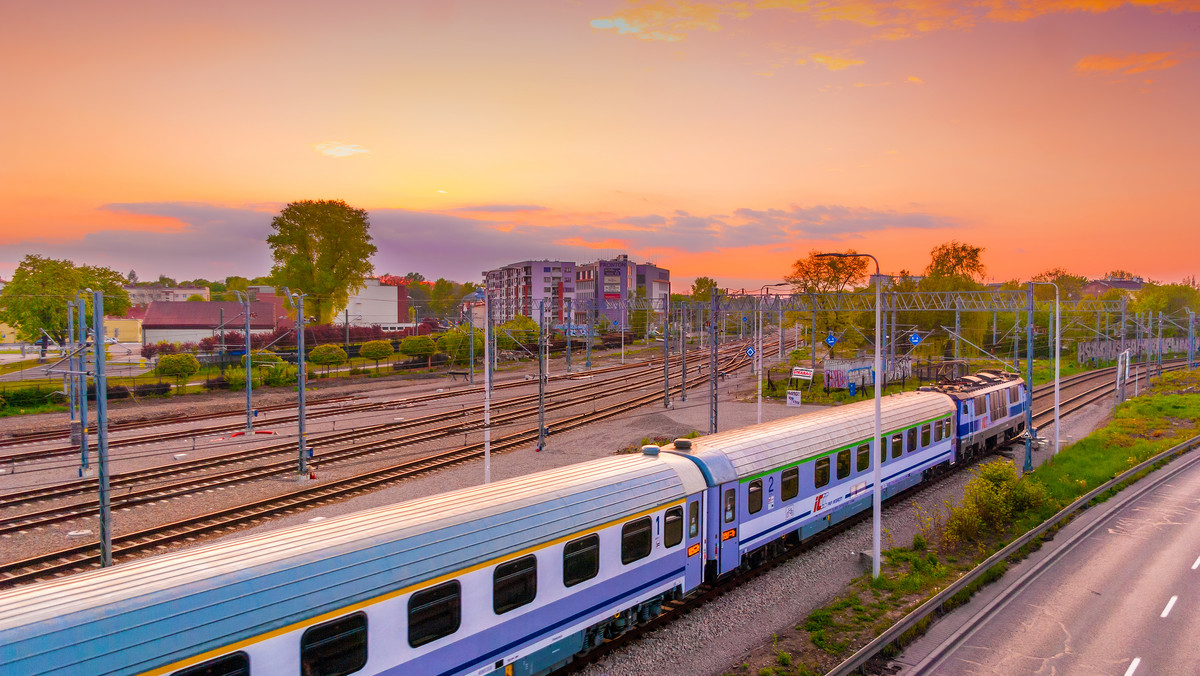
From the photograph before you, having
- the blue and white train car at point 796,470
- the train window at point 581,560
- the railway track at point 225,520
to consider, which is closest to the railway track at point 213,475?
the railway track at point 225,520

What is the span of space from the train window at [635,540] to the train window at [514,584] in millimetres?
2076

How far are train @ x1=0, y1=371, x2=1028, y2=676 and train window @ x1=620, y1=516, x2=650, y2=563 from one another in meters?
0.04

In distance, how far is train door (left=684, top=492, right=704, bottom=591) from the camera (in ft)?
43.4

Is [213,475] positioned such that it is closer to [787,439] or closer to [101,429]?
[101,429]

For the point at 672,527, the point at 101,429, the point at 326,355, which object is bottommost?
the point at 672,527

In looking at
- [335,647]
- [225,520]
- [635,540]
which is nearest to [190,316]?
[225,520]

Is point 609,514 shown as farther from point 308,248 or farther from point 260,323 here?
point 260,323

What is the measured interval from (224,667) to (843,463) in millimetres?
15608

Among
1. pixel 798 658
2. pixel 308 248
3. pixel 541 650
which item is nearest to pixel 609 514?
pixel 541 650

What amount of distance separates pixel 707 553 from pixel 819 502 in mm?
5022

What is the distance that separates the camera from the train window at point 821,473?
1683 centimetres

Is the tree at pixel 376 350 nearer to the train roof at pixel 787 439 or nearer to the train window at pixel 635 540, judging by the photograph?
the train roof at pixel 787 439

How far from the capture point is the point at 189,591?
23.9 ft

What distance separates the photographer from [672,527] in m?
12.8
